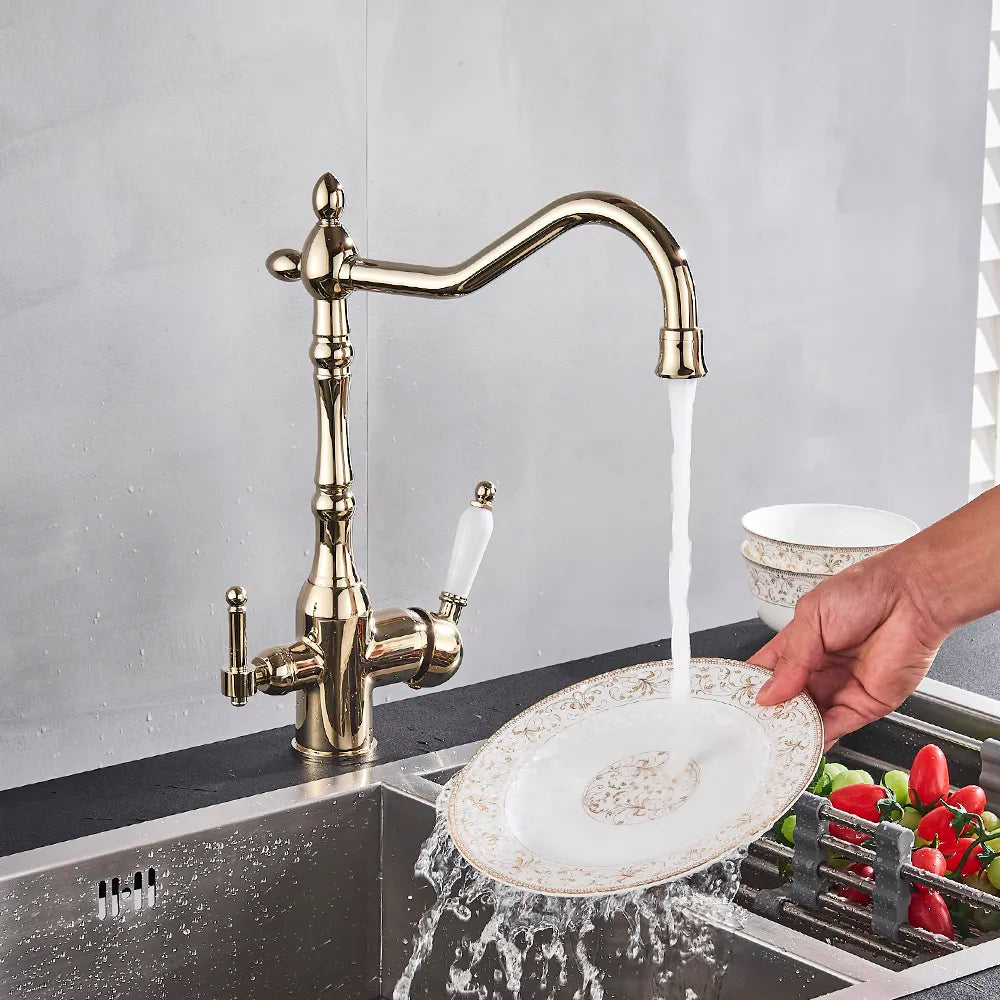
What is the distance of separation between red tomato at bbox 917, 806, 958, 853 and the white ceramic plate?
118mm

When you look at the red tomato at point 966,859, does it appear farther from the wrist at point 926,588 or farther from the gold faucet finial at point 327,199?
the gold faucet finial at point 327,199

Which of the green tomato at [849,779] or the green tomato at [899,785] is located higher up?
the green tomato at [849,779]

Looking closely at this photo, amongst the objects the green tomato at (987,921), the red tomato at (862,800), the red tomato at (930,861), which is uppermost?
the red tomato at (862,800)

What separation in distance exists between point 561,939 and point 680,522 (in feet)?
1.05

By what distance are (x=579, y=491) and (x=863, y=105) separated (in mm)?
607

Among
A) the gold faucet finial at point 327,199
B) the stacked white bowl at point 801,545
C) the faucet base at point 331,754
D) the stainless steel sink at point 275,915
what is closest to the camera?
the stainless steel sink at point 275,915

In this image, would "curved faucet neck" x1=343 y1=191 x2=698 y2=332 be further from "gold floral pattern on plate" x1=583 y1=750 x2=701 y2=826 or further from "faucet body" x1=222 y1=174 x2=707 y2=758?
"gold floral pattern on plate" x1=583 y1=750 x2=701 y2=826

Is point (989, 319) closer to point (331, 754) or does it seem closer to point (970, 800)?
point (970, 800)

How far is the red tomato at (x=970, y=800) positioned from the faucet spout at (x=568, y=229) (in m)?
0.40

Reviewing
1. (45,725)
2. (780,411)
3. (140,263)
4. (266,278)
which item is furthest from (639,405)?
(45,725)

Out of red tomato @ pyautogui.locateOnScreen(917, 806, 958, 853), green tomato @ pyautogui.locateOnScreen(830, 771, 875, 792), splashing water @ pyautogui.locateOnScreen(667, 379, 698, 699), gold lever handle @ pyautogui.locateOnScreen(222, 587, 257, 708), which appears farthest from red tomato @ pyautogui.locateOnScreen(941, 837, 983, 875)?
gold lever handle @ pyautogui.locateOnScreen(222, 587, 257, 708)

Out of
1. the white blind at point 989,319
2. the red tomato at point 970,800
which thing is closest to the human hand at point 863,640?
the red tomato at point 970,800

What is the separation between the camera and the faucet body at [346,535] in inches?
41.4

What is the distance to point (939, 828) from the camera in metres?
1.09
